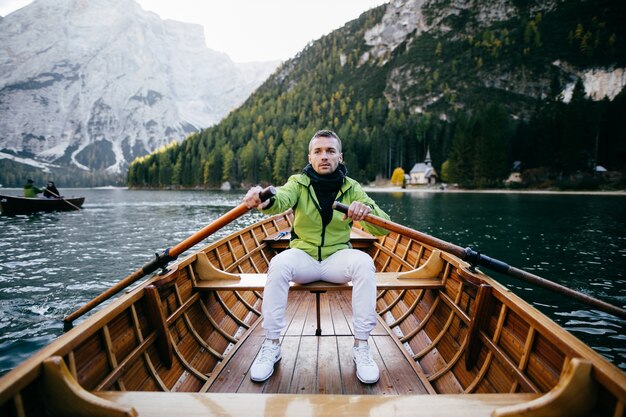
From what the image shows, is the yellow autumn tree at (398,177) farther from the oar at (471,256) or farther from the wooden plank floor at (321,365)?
the oar at (471,256)

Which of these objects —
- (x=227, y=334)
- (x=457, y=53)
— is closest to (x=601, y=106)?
(x=227, y=334)

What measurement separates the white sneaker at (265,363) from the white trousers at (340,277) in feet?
0.41

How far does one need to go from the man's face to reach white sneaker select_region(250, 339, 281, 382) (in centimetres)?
195

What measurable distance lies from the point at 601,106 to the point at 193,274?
74.4 m

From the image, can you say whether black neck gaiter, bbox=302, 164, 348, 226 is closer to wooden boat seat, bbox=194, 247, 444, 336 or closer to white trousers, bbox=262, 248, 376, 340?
white trousers, bbox=262, 248, 376, 340

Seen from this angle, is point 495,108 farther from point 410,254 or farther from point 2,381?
point 2,381

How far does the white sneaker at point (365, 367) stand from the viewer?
3170 millimetres

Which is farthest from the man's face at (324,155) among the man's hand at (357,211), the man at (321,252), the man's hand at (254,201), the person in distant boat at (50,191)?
the person in distant boat at (50,191)

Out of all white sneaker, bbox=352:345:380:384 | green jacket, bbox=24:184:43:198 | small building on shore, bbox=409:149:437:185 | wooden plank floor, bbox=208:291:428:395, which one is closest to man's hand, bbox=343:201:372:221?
white sneaker, bbox=352:345:380:384

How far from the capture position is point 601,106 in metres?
54.1

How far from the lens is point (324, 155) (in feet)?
11.4

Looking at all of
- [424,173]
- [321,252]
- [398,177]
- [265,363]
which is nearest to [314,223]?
[321,252]

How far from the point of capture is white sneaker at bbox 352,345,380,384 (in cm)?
317

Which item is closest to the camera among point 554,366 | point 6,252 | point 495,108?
point 554,366
